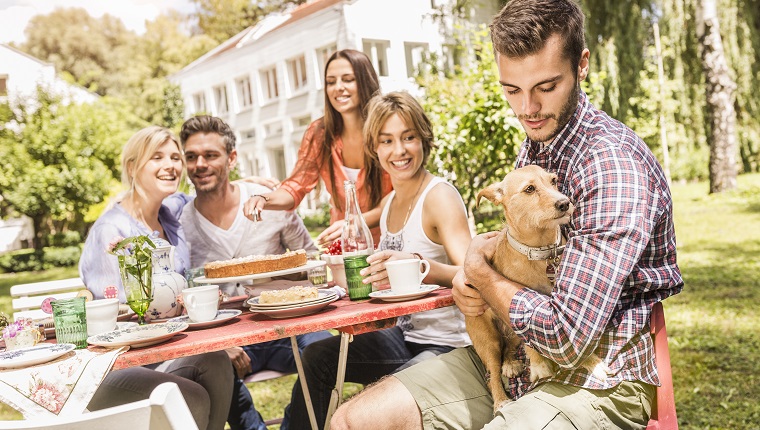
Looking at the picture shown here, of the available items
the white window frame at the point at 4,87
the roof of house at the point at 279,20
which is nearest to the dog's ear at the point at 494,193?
the roof of house at the point at 279,20

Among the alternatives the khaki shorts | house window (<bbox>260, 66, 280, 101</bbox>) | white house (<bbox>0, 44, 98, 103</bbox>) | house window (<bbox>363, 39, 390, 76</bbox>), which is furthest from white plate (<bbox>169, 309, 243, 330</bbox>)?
white house (<bbox>0, 44, 98, 103</bbox>)

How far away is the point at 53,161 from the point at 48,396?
19.2 metres

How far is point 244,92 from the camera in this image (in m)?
12.3

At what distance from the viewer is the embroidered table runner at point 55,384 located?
1.67 m

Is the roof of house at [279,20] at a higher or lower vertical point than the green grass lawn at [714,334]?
higher

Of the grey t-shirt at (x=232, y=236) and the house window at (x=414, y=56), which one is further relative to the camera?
the house window at (x=414, y=56)

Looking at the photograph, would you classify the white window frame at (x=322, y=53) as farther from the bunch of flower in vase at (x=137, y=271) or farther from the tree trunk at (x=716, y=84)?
the tree trunk at (x=716, y=84)

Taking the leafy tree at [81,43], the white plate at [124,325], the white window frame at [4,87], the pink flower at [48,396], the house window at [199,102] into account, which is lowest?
the pink flower at [48,396]

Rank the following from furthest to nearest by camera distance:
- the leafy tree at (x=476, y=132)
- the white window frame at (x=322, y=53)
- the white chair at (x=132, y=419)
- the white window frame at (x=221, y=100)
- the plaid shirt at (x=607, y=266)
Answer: the white window frame at (x=221, y=100) → the white window frame at (x=322, y=53) → the leafy tree at (x=476, y=132) → the plaid shirt at (x=607, y=266) → the white chair at (x=132, y=419)

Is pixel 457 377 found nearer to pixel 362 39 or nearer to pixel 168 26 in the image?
pixel 362 39

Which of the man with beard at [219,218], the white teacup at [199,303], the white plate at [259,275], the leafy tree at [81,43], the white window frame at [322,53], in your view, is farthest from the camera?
the leafy tree at [81,43]

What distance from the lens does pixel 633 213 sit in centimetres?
159

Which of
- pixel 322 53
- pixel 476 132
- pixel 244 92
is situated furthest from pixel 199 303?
pixel 244 92

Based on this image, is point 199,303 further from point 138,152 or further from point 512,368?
point 138,152
